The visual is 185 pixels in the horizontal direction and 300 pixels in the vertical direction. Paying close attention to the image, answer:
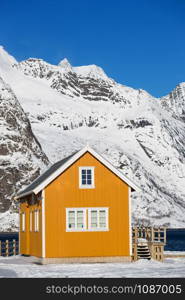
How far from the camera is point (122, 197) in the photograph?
173ft

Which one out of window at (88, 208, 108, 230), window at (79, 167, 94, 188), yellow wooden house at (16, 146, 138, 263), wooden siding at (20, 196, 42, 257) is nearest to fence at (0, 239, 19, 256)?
wooden siding at (20, 196, 42, 257)

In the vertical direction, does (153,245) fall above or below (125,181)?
below

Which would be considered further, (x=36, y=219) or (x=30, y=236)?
(x=30, y=236)

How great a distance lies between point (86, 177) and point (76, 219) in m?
3.21

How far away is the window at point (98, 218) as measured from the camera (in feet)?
171

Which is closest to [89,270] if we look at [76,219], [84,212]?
[76,219]

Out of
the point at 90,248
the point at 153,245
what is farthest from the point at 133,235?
the point at 90,248

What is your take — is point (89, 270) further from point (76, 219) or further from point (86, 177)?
point (86, 177)

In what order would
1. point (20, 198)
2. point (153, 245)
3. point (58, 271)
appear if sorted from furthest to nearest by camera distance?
1. point (20, 198)
2. point (153, 245)
3. point (58, 271)

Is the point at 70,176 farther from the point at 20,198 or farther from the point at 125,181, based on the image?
the point at 20,198

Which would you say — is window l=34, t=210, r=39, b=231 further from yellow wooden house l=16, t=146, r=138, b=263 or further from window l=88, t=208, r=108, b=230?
window l=88, t=208, r=108, b=230

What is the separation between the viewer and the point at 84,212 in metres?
52.2

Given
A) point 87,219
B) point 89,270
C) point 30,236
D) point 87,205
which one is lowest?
point 89,270

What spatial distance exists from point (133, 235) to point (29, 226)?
8759 mm
